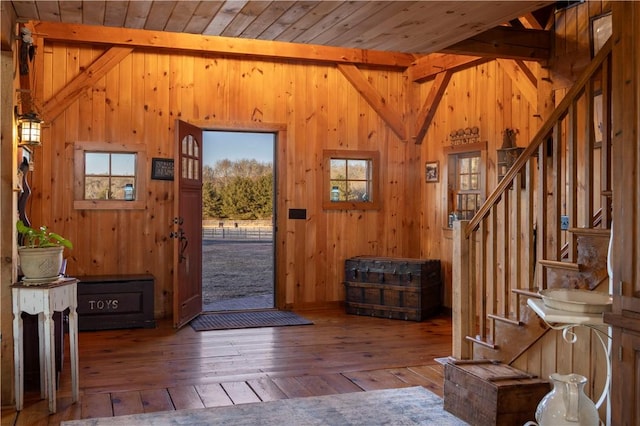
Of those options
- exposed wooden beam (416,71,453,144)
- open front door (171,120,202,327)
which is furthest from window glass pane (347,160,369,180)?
Answer: open front door (171,120,202,327)

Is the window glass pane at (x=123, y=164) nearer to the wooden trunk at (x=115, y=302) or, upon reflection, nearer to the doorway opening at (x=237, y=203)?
the wooden trunk at (x=115, y=302)

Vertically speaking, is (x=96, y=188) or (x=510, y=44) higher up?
(x=510, y=44)

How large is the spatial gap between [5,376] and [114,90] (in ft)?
12.1

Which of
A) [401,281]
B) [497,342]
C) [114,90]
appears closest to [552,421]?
[497,342]

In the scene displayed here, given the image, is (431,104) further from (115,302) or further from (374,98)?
(115,302)

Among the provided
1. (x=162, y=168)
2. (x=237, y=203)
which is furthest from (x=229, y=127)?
(x=237, y=203)

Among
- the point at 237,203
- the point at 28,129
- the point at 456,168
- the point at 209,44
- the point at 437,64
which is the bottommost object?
the point at 237,203

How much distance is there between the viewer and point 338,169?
771 cm

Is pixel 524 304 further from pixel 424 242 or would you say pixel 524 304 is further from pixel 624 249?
pixel 424 242

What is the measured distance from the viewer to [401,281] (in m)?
6.95

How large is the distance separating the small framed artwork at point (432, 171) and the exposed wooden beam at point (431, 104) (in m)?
0.40

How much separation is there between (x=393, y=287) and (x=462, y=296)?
2.69 metres

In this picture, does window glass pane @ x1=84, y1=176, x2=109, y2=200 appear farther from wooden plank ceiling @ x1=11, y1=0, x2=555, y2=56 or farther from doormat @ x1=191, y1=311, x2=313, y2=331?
wooden plank ceiling @ x1=11, y1=0, x2=555, y2=56

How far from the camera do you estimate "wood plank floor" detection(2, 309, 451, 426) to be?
407cm
